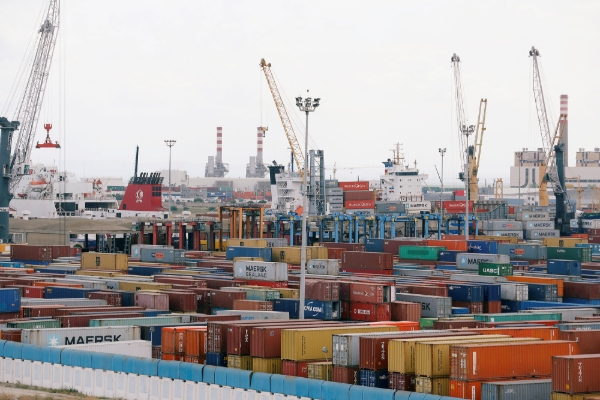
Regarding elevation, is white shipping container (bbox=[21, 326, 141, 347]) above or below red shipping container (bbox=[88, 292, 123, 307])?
below

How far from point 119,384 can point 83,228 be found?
83.6m

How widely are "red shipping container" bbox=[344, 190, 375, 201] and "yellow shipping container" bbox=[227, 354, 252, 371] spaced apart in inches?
3847

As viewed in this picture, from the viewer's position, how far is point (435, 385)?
84.1 feet

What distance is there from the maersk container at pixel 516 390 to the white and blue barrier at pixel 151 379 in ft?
4.71

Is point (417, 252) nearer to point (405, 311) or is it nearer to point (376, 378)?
point (405, 311)

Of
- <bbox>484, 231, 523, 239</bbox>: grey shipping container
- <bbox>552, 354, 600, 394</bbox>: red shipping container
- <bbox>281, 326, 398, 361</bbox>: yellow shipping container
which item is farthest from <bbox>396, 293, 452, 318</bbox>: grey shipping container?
<bbox>484, 231, 523, 239</bbox>: grey shipping container

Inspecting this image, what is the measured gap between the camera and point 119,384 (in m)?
30.7

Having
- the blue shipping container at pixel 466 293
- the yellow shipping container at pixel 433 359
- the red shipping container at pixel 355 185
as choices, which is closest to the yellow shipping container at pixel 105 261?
the blue shipping container at pixel 466 293

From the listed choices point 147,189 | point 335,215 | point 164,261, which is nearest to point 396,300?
point 164,261

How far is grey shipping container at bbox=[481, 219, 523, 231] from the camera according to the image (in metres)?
109

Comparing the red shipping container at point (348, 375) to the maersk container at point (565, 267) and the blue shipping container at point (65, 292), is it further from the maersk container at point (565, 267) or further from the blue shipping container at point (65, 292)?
the maersk container at point (565, 267)

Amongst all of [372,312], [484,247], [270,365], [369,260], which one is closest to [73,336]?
[270,365]

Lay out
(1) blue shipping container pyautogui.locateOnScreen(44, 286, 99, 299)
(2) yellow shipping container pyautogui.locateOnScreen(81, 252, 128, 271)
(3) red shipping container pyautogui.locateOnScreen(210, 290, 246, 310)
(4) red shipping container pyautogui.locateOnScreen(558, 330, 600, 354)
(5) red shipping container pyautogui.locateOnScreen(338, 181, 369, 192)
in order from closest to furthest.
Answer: (4) red shipping container pyautogui.locateOnScreen(558, 330, 600, 354) → (3) red shipping container pyautogui.locateOnScreen(210, 290, 246, 310) → (1) blue shipping container pyautogui.locateOnScreen(44, 286, 99, 299) → (2) yellow shipping container pyautogui.locateOnScreen(81, 252, 128, 271) → (5) red shipping container pyautogui.locateOnScreen(338, 181, 369, 192)

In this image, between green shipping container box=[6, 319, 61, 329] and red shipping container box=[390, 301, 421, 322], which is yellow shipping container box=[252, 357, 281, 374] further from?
red shipping container box=[390, 301, 421, 322]
